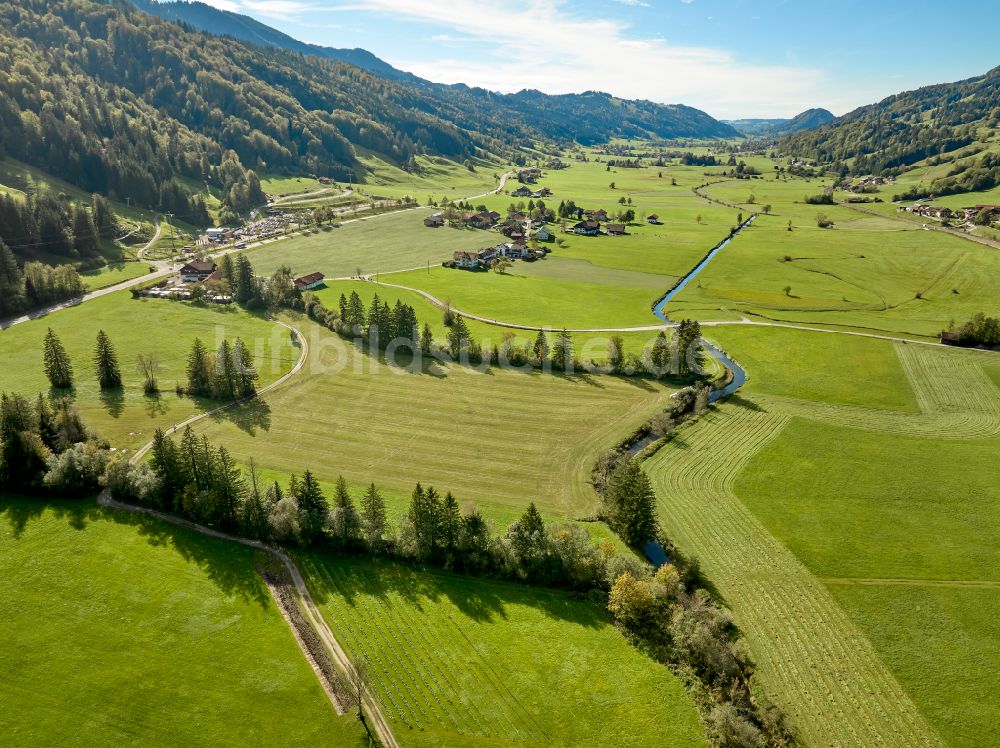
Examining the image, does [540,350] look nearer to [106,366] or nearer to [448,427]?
[448,427]

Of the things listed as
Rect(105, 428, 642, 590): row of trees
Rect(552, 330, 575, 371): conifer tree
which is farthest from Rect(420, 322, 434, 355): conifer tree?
Rect(105, 428, 642, 590): row of trees

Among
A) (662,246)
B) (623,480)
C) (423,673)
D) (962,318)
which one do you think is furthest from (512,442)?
(662,246)

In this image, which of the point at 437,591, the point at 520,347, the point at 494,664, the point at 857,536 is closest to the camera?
the point at 494,664

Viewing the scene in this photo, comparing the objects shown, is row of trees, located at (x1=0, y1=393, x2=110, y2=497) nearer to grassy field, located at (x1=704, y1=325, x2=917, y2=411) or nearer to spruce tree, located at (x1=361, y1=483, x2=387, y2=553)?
spruce tree, located at (x1=361, y1=483, x2=387, y2=553)

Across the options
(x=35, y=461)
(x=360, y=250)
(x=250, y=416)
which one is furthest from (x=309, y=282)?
(x=35, y=461)

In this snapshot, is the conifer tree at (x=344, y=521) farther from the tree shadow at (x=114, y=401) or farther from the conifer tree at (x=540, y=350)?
the conifer tree at (x=540, y=350)

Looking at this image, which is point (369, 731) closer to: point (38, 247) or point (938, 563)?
point (938, 563)

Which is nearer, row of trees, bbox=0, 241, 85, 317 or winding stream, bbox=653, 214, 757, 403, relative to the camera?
winding stream, bbox=653, 214, 757, 403
